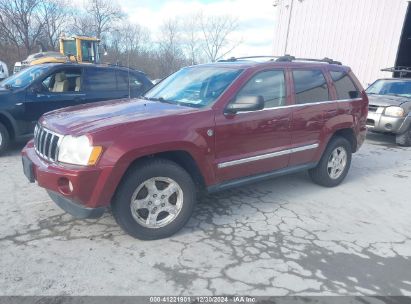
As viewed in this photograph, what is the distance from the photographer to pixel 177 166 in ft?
11.2

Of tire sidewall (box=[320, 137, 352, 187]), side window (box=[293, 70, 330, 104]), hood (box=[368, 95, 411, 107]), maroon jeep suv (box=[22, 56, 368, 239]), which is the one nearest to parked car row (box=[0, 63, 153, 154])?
maroon jeep suv (box=[22, 56, 368, 239])

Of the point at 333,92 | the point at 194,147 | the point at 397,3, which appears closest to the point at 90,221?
A: the point at 194,147

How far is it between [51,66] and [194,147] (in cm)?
457

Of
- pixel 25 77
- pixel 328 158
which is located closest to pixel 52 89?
pixel 25 77

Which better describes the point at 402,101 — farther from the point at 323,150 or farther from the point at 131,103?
the point at 131,103

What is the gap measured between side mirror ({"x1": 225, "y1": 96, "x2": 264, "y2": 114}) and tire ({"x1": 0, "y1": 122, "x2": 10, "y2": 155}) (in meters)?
4.40

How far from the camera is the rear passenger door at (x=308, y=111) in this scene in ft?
14.5

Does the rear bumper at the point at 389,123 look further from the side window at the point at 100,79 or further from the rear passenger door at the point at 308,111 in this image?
the side window at the point at 100,79

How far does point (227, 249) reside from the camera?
334 cm

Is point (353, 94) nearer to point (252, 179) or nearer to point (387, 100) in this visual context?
point (252, 179)

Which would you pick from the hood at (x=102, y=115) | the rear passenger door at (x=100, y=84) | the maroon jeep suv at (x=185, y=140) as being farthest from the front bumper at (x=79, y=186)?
the rear passenger door at (x=100, y=84)

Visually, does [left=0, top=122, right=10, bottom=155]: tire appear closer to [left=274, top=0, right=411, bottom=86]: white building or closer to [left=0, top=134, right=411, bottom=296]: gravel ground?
[left=0, top=134, right=411, bottom=296]: gravel ground

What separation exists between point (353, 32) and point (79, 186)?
620 inches

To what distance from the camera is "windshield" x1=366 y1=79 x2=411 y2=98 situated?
30.8 feet
